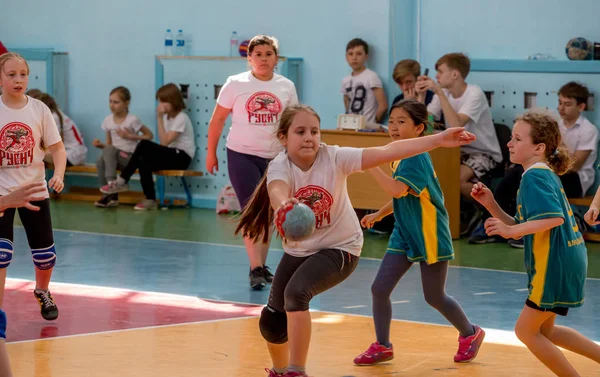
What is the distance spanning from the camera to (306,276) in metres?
4.59

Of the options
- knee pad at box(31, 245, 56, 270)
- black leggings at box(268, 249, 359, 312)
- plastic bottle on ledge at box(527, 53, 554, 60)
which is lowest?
knee pad at box(31, 245, 56, 270)

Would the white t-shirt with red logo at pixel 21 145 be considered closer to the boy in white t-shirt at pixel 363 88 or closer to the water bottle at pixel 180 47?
the boy in white t-shirt at pixel 363 88

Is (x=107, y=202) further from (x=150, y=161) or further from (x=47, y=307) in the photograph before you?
(x=47, y=307)

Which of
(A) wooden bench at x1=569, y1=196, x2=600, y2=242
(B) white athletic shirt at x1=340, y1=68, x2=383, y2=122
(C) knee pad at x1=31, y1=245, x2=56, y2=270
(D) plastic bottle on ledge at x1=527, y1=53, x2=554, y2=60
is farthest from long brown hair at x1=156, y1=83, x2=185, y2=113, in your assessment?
(C) knee pad at x1=31, y1=245, x2=56, y2=270

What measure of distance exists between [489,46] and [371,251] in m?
2.91

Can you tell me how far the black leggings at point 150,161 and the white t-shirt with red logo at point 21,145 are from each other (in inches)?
250

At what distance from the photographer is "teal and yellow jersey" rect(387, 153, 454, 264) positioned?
5.32 meters

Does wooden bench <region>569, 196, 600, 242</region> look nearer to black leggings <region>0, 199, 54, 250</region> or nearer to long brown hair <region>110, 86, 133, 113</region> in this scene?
black leggings <region>0, 199, 54, 250</region>

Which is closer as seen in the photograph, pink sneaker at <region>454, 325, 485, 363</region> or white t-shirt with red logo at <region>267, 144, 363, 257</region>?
white t-shirt with red logo at <region>267, 144, 363, 257</region>

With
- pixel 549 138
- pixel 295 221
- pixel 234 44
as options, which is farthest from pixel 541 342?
pixel 234 44

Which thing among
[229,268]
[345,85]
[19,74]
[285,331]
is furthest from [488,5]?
[285,331]

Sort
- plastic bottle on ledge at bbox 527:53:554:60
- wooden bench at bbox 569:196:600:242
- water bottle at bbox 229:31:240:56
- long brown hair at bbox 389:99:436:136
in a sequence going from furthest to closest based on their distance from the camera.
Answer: water bottle at bbox 229:31:240:56
plastic bottle on ledge at bbox 527:53:554:60
wooden bench at bbox 569:196:600:242
long brown hair at bbox 389:99:436:136

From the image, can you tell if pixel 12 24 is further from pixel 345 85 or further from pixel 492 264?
pixel 492 264

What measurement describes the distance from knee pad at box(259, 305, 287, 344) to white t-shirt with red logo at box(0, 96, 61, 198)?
1.82m
